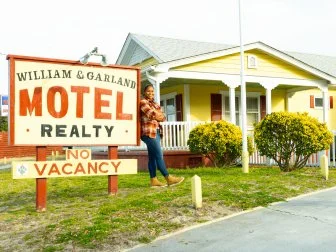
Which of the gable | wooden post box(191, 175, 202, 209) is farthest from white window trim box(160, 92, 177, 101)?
wooden post box(191, 175, 202, 209)

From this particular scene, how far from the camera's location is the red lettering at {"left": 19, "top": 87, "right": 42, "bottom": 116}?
22.5ft

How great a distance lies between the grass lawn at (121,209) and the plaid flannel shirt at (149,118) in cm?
111

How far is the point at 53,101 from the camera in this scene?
716cm

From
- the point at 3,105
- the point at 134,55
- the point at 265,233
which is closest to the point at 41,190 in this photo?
the point at 265,233

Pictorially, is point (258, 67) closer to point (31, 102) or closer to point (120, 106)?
point (120, 106)

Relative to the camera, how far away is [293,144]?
36.7 ft

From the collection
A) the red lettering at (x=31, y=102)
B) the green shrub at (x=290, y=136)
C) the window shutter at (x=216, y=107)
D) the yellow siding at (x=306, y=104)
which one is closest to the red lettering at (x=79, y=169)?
the red lettering at (x=31, y=102)

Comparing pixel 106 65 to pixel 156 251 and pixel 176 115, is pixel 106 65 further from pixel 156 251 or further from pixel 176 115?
pixel 176 115

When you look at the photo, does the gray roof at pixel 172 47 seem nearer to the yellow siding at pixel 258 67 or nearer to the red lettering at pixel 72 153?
the yellow siding at pixel 258 67

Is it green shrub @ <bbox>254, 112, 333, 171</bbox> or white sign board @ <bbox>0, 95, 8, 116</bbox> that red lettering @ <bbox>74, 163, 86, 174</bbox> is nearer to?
green shrub @ <bbox>254, 112, 333, 171</bbox>

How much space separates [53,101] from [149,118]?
6.01ft

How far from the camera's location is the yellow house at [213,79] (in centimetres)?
1505

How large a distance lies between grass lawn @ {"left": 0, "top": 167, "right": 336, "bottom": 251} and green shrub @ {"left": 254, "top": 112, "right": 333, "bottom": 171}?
4.63 ft

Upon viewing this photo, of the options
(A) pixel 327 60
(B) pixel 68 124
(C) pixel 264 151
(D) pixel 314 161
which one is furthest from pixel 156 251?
(A) pixel 327 60
